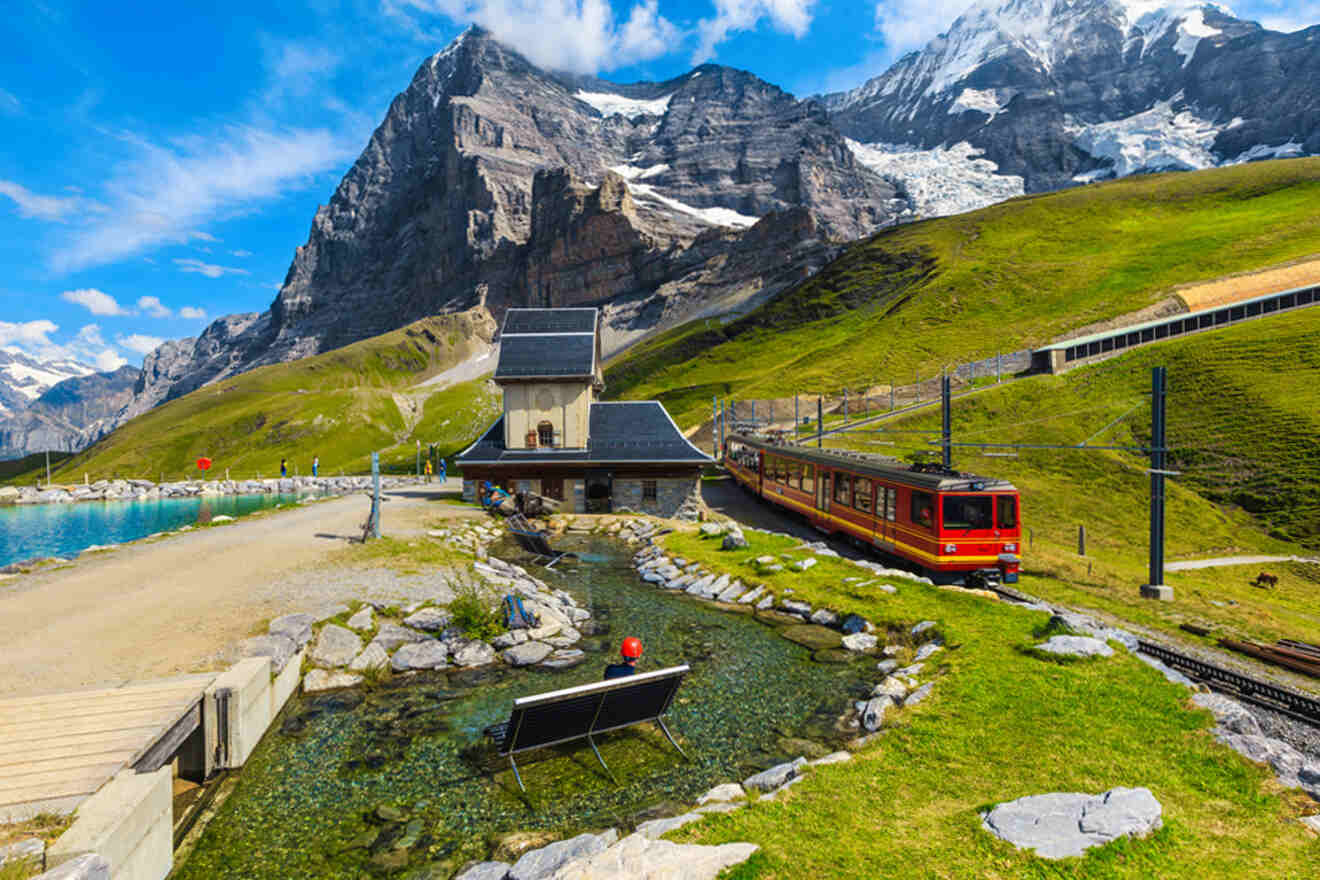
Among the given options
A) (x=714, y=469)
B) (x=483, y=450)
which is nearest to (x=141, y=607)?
(x=483, y=450)

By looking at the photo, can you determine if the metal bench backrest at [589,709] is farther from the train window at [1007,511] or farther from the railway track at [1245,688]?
the train window at [1007,511]

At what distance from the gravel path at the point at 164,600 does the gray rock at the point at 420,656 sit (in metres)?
2.77

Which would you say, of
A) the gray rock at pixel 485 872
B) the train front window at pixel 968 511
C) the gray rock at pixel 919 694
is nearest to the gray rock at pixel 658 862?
the gray rock at pixel 485 872

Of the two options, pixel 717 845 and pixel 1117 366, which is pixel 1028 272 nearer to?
pixel 1117 366

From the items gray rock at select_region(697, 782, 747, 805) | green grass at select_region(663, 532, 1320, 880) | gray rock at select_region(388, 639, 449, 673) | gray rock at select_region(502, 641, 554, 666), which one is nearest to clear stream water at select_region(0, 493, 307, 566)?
gray rock at select_region(388, 639, 449, 673)

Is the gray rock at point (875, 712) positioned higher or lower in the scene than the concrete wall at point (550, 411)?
lower

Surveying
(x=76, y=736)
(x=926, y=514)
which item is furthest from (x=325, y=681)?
(x=926, y=514)

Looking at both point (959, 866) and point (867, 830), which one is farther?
point (867, 830)

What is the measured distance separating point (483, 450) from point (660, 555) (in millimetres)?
18700

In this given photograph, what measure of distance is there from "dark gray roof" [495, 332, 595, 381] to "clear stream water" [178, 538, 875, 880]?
26.6 m

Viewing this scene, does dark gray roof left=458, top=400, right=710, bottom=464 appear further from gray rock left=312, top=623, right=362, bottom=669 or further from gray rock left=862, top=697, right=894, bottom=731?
gray rock left=862, top=697, right=894, bottom=731

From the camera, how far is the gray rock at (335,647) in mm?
13695

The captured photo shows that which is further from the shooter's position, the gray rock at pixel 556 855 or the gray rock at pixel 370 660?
the gray rock at pixel 370 660

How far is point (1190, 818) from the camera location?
668cm
